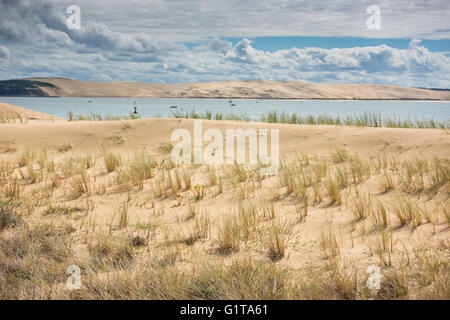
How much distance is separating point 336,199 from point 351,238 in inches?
62.2

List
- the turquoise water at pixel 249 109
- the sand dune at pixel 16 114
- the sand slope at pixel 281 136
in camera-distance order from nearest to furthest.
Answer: the sand slope at pixel 281 136 → the sand dune at pixel 16 114 → the turquoise water at pixel 249 109

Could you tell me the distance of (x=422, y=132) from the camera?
9.98 meters

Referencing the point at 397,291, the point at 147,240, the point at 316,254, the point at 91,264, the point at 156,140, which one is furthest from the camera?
the point at 156,140

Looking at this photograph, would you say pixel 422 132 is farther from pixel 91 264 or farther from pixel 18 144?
pixel 18 144

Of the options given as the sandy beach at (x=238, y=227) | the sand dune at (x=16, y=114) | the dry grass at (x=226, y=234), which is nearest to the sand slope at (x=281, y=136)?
the sandy beach at (x=238, y=227)

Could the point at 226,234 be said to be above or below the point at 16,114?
below

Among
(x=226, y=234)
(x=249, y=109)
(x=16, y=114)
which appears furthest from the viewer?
(x=249, y=109)

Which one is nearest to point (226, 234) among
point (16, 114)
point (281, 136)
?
point (281, 136)

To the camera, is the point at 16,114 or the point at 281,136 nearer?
the point at 281,136

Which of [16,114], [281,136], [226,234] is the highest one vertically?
[16,114]

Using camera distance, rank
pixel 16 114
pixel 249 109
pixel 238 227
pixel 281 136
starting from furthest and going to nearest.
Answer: pixel 249 109 < pixel 16 114 < pixel 281 136 < pixel 238 227

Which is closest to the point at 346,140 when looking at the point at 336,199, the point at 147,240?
the point at 336,199

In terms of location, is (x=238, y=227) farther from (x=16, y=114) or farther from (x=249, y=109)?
(x=249, y=109)

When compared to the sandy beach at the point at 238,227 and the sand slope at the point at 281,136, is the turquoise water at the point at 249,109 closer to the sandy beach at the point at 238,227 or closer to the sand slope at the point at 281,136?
the sand slope at the point at 281,136
